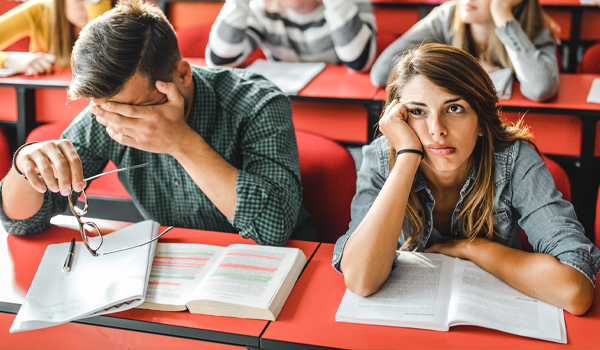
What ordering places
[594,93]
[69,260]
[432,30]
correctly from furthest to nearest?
[432,30] → [594,93] → [69,260]

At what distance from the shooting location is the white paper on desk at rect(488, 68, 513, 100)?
6.67 feet

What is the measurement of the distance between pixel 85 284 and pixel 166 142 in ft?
1.20

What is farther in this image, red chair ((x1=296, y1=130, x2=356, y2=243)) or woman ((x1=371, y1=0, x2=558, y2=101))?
woman ((x1=371, y1=0, x2=558, y2=101))

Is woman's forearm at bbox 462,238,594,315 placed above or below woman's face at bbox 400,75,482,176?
below

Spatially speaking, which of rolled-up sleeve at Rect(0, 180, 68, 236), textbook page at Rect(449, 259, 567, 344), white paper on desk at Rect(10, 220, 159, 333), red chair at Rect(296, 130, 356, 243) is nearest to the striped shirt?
red chair at Rect(296, 130, 356, 243)

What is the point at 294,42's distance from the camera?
2.66 m

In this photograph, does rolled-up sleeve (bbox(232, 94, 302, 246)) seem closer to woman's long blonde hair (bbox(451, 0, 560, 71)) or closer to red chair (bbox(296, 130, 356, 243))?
red chair (bbox(296, 130, 356, 243))

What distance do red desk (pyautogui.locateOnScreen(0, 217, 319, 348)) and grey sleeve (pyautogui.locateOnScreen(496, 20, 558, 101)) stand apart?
1.26 m

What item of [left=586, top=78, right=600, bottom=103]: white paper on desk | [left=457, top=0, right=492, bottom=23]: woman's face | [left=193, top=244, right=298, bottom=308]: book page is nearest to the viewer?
[left=193, top=244, right=298, bottom=308]: book page

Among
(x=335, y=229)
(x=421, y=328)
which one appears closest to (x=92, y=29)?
(x=335, y=229)

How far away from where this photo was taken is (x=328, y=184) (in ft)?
4.93

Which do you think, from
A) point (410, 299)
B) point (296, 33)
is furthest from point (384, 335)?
point (296, 33)

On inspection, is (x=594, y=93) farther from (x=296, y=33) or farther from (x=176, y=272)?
(x=176, y=272)

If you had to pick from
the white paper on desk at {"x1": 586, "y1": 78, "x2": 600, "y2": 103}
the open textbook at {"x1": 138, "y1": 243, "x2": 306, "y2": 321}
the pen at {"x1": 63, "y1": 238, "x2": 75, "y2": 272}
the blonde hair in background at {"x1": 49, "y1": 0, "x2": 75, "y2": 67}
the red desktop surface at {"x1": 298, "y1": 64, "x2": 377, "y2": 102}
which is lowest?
the pen at {"x1": 63, "y1": 238, "x2": 75, "y2": 272}
